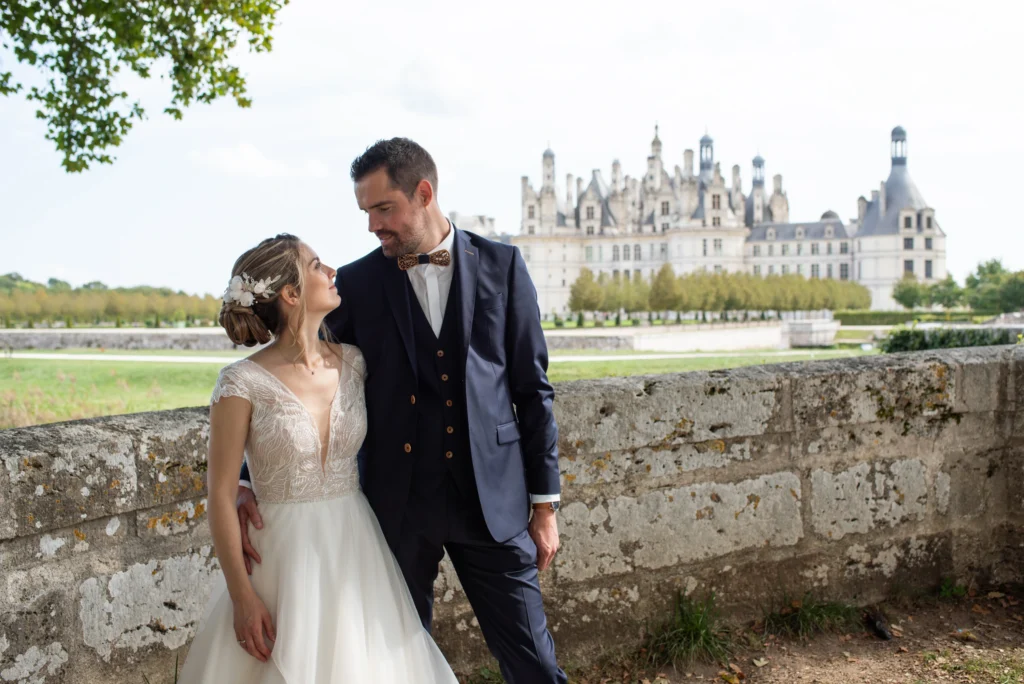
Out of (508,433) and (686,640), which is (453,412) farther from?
(686,640)

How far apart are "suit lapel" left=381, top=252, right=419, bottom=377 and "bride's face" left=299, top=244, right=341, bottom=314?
0.18m

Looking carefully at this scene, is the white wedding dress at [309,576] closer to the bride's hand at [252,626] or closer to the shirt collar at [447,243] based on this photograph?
the bride's hand at [252,626]

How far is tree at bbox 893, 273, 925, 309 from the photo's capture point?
80188 mm

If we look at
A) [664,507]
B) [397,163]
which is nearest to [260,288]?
[397,163]

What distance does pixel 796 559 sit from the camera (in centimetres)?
315

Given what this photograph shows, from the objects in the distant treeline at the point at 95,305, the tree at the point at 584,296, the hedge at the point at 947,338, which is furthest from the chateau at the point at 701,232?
the hedge at the point at 947,338

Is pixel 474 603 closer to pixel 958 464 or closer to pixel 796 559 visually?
pixel 796 559

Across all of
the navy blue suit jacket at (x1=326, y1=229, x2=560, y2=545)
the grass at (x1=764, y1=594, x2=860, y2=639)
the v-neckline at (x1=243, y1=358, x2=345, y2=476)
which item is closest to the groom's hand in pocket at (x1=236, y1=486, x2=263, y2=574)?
the v-neckline at (x1=243, y1=358, x2=345, y2=476)

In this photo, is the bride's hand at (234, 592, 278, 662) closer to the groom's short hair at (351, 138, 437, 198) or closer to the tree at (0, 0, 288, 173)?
the groom's short hair at (351, 138, 437, 198)

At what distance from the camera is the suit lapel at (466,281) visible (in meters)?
2.13

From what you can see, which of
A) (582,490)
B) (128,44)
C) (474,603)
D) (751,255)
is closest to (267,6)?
(128,44)

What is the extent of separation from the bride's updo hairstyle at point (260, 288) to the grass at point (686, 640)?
1680mm

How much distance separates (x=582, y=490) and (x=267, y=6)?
7.21 meters

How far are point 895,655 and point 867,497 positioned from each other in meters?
0.55
